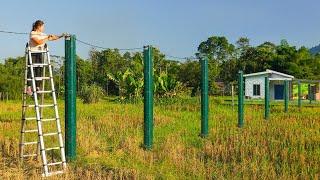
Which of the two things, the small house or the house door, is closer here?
the small house

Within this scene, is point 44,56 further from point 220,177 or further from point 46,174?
point 220,177

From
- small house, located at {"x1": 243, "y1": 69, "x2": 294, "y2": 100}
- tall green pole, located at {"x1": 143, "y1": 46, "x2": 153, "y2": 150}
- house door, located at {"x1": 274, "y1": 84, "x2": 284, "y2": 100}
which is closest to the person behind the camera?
tall green pole, located at {"x1": 143, "y1": 46, "x2": 153, "y2": 150}

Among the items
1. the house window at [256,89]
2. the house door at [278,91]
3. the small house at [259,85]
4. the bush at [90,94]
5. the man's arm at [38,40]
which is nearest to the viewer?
the man's arm at [38,40]

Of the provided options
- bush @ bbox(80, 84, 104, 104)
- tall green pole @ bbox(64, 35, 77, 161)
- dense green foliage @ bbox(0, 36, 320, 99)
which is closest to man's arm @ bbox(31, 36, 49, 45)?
tall green pole @ bbox(64, 35, 77, 161)

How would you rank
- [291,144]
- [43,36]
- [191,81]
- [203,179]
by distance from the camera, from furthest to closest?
[191,81] → [291,144] → [43,36] → [203,179]

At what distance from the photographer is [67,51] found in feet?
28.3

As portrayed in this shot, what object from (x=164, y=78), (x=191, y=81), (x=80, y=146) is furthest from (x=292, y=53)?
(x=80, y=146)

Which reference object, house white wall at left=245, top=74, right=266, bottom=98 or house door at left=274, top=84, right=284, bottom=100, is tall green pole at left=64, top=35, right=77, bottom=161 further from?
house door at left=274, top=84, right=284, bottom=100

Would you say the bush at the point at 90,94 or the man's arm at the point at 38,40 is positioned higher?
the man's arm at the point at 38,40

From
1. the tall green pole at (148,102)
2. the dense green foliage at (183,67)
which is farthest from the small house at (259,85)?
the tall green pole at (148,102)

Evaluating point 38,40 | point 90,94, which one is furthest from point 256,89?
point 38,40

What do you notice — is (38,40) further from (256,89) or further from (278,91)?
(278,91)

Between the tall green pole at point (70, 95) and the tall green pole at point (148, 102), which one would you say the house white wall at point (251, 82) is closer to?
the tall green pole at point (148, 102)

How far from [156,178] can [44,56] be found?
289cm
